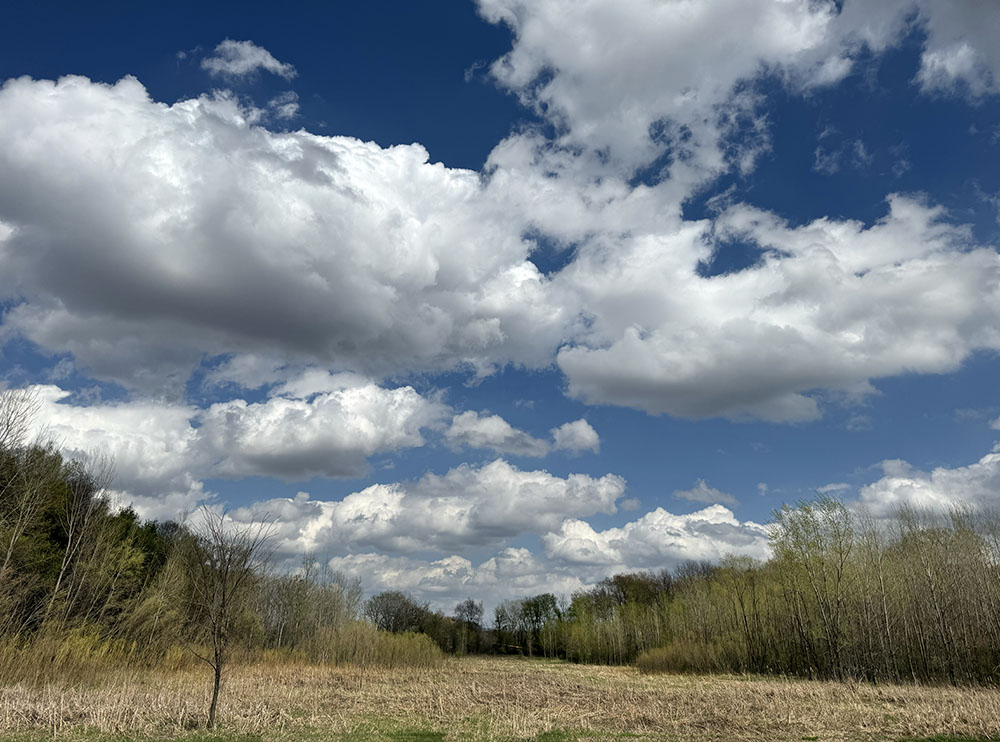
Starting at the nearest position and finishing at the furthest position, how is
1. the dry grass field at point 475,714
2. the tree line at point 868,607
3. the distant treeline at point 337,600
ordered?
the dry grass field at point 475,714 → the distant treeline at point 337,600 → the tree line at point 868,607

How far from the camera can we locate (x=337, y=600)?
6353 cm

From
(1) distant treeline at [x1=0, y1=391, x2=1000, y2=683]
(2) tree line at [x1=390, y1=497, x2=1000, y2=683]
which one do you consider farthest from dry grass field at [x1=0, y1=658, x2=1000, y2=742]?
(2) tree line at [x1=390, y1=497, x2=1000, y2=683]

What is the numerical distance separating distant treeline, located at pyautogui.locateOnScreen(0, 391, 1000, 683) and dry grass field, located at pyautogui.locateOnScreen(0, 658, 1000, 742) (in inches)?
98.6

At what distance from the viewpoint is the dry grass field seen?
16.5 meters

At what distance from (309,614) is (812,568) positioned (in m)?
45.5

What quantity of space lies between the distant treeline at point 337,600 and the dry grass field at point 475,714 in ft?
8.21

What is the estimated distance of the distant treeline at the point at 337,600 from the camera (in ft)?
93.0

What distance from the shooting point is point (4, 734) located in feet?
47.5

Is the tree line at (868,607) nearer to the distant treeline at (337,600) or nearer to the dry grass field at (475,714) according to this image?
the distant treeline at (337,600)

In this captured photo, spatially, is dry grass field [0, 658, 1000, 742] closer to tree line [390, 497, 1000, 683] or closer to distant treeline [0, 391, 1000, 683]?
distant treeline [0, 391, 1000, 683]

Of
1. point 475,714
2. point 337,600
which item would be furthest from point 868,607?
point 337,600

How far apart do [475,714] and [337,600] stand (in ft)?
151

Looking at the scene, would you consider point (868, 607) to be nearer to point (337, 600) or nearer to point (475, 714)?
point (475, 714)

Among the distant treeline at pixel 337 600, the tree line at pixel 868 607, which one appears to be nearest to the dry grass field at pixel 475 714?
the distant treeline at pixel 337 600
